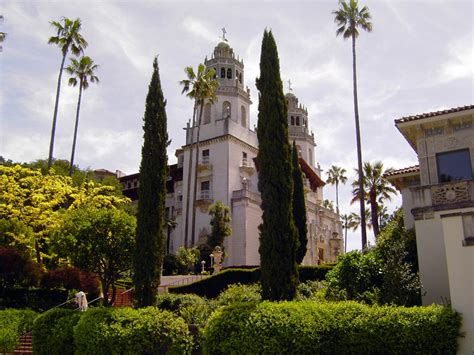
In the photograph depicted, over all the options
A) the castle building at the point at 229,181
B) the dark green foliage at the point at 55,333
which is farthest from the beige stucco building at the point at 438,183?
Answer: the castle building at the point at 229,181

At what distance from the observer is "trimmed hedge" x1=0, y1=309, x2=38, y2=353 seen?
53.4 ft

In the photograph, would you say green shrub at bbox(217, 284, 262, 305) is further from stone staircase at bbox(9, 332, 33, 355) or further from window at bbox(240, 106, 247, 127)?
window at bbox(240, 106, 247, 127)

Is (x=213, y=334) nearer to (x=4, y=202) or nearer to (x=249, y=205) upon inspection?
(x=4, y=202)

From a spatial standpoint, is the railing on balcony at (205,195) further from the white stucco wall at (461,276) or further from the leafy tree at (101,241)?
the white stucco wall at (461,276)

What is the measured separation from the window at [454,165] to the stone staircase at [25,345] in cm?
1665

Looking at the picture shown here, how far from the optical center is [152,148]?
17.8 m

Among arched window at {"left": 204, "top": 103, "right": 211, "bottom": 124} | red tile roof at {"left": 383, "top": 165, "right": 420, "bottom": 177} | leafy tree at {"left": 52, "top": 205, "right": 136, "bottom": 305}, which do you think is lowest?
leafy tree at {"left": 52, "top": 205, "right": 136, "bottom": 305}

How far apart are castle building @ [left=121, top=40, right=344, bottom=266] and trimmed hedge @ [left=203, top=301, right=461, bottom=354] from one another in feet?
102

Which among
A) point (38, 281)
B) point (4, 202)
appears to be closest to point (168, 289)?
point (38, 281)

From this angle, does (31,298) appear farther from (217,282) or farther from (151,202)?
(151,202)

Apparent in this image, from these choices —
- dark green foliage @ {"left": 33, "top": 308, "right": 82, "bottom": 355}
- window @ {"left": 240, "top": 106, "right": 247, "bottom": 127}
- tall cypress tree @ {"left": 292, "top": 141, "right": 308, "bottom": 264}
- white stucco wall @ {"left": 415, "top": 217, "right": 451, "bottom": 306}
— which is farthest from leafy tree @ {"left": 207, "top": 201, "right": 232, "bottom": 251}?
dark green foliage @ {"left": 33, "top": 308, "right": 82, "bottom": 355}

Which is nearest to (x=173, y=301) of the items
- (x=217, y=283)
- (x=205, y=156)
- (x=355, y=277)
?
(x=217, y=283)

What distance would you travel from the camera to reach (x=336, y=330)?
11.6 metres

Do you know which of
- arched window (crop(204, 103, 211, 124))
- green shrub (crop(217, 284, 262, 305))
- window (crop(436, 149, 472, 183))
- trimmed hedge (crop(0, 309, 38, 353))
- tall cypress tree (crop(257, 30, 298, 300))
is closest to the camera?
tall cypress tree (crop(257, 30, 298, 300))
